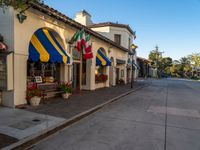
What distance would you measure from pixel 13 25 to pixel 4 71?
2016mm

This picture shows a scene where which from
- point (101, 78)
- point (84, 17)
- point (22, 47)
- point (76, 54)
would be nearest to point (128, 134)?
point (22, 47)

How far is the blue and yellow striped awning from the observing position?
8.36 metres

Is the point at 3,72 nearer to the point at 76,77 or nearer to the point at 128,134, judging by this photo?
the point at 128,134

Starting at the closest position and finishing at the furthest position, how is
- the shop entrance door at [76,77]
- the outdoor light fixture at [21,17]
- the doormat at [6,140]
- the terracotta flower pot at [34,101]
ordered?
the doormat at [6,140], the outdoor light fixture at [21,17], the terracotta flower pot at [34,101], the shop entrance door at [76,77]

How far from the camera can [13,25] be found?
768 centimetres

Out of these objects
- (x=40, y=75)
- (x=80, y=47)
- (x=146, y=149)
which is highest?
(x=80, y=47)

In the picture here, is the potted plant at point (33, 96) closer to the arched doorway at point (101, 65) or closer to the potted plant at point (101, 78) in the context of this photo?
the arched doorway at point (101, 65)

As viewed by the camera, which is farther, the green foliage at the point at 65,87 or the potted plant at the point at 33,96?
the green foliage at the point at 65,87

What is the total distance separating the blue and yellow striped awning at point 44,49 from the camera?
8.36 meters

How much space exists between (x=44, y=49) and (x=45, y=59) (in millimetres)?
678

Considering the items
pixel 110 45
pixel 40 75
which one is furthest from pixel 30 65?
pixel 110 45

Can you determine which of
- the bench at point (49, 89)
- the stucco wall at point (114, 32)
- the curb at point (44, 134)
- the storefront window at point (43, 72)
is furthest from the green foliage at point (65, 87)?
the stucco wall at point (114, 32)

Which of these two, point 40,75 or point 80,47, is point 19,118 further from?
point 80,47

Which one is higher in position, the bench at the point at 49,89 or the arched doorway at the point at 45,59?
the arched doorway at the point at 45,59
